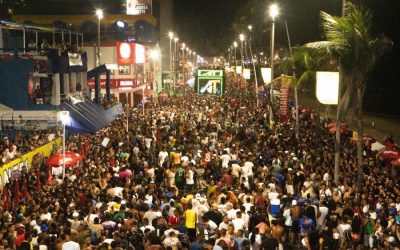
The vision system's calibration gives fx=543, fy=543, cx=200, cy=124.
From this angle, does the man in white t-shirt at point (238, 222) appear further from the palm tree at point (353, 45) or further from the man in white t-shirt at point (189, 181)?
the palm tree at point (353, 45)

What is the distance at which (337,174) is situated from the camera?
57.9 feet

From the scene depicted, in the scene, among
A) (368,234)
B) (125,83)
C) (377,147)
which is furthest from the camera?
(125,83)

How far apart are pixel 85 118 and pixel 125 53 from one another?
1547 cm

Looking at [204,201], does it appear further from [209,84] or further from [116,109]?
[116,109]

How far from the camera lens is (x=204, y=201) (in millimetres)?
13773

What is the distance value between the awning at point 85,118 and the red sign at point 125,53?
927 centimetres

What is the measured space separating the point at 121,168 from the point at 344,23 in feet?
28.5

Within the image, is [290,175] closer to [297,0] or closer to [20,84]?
[20,84]

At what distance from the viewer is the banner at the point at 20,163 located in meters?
17.6

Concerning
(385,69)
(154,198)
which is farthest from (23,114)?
(385,69)

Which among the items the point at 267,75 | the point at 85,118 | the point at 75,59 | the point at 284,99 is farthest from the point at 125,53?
the point at 284,99

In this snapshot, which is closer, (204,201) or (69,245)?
(69,245)

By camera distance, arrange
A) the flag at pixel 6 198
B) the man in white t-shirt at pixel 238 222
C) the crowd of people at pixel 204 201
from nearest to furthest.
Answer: the crowd of people at pixel 204 201
the man in white t-shirt at pixel 238 222
the flag at pixel 6 198

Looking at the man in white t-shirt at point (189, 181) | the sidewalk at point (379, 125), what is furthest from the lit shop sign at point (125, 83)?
the man in white t-shirt at point (189, 181)
